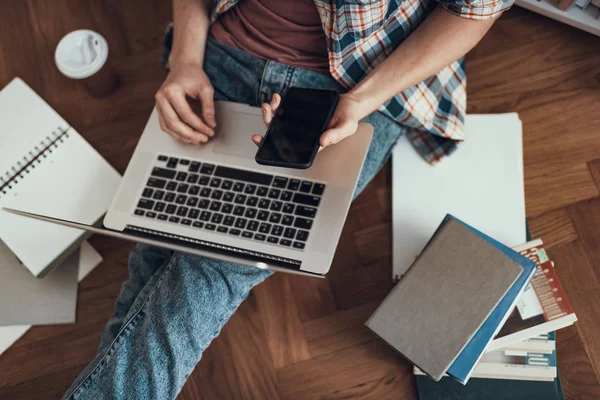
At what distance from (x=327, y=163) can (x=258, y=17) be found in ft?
0.87

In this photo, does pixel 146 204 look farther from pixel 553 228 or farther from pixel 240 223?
pixel 553 228

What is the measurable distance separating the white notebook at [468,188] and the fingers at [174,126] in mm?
403

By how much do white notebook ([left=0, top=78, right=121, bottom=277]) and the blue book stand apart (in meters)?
0.67

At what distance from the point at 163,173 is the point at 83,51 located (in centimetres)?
40

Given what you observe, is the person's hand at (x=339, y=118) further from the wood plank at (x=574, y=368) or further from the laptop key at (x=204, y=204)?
the wood plank at (x=574, y=368)

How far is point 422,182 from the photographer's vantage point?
981mm

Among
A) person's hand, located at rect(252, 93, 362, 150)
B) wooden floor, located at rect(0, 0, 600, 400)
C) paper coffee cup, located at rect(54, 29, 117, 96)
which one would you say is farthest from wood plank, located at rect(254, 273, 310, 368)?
paper coffee cup, located at rect(54, 29, 117, 96)

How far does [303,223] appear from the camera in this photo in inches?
28.7

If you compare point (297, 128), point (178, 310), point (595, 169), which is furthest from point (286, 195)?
point (595, 169)

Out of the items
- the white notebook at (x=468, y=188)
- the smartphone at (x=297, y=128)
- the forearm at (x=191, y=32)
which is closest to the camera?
the smartphone at (x=297, y=128)

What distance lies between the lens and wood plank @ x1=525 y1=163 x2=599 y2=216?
0.97 m

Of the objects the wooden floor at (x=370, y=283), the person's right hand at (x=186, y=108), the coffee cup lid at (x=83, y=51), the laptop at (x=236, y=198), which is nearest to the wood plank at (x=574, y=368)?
the wooden floor at (x=370, y=283)

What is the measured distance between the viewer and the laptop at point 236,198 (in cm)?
72

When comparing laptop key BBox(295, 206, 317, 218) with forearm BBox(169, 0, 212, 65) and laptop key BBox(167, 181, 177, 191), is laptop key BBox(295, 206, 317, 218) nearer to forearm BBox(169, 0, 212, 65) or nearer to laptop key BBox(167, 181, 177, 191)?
laptop key BBox(167, 181, 177, 191)
